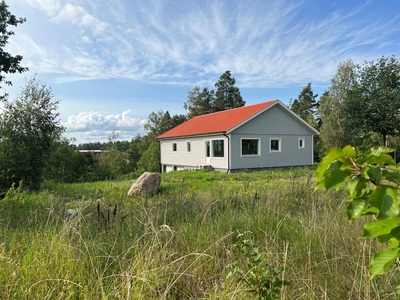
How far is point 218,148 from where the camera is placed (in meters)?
19.8

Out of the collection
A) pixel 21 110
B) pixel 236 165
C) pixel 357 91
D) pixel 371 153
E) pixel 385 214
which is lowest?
pixel 236 165

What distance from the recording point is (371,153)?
95 cm

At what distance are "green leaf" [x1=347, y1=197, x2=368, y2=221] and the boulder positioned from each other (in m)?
7.83

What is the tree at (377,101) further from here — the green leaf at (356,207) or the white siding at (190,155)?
the green leaf at (356,207)

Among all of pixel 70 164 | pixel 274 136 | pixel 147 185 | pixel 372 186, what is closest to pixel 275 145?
pixel 274 136

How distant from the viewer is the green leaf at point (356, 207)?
0.94 meters

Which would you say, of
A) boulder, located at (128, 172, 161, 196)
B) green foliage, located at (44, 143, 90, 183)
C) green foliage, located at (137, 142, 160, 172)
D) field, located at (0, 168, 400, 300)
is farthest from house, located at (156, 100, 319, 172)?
green foliage, located at (137, 142, 160, 172)

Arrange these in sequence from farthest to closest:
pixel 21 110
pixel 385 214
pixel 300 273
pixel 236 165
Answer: pixel 236 165
pixel 21 110
pixel 300 273
pixel 385 214

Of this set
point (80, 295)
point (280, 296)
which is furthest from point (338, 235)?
point (80, 295)

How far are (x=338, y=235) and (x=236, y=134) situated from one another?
15966mm

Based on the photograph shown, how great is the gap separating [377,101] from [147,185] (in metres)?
22.5

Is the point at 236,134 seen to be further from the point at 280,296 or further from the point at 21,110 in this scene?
the point at 280,296

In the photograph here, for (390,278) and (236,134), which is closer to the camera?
(390,278)

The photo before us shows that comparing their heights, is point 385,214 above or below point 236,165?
above
